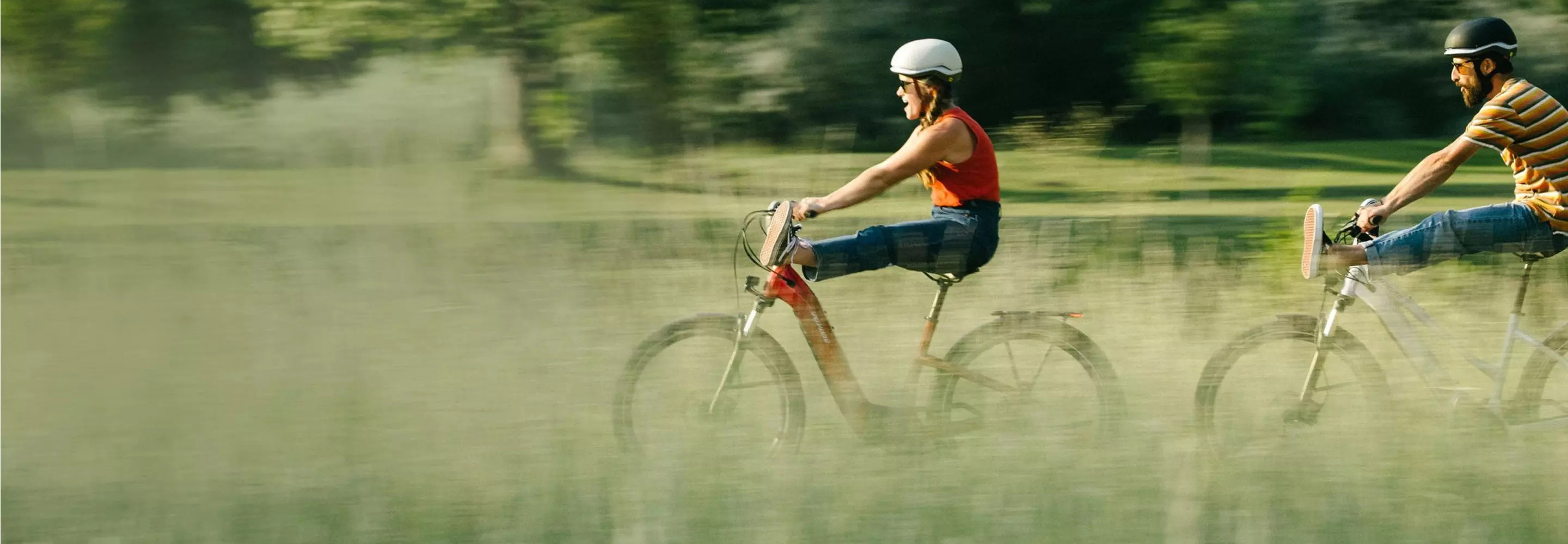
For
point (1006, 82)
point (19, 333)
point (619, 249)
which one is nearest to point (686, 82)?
point (1006, 82)

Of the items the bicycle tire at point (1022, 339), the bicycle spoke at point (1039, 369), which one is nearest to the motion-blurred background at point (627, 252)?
the bicycle tire at point (1022, 339)

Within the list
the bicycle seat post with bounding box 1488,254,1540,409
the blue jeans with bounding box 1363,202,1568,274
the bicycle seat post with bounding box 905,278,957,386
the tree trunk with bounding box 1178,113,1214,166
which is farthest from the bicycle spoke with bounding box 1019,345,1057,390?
the tree trunk with bounding box 1178,113,1214,166

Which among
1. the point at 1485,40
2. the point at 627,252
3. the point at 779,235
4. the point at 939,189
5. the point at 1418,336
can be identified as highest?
the point at 1485,40

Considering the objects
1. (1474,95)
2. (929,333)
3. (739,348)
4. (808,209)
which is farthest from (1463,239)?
(739,348)

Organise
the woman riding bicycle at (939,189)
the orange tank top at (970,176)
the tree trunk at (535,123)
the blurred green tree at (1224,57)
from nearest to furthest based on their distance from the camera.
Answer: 1. the woman riding bicycle at (939,189)
2. the orange tank top at (970,176)
3. the blurred green tree at (1224,57)
4. the tree trunk at (535,123)

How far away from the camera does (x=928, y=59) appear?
4.45 meters

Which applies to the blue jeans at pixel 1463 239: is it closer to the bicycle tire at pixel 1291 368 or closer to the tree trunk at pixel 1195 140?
the bicycle tire at pixel 1291 368

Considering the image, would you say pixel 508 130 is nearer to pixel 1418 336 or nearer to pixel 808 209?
pixel 808 209

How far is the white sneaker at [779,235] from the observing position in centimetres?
434

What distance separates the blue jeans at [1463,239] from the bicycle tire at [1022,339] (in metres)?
0.81

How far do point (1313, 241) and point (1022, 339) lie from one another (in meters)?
0.84

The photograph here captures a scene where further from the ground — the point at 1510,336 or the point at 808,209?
the point at 808,209

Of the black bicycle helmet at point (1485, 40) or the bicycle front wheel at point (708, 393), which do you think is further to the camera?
the bicycle front wheel at point (708, 393)

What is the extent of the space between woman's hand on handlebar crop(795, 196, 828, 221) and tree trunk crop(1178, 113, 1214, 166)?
11.8 m
